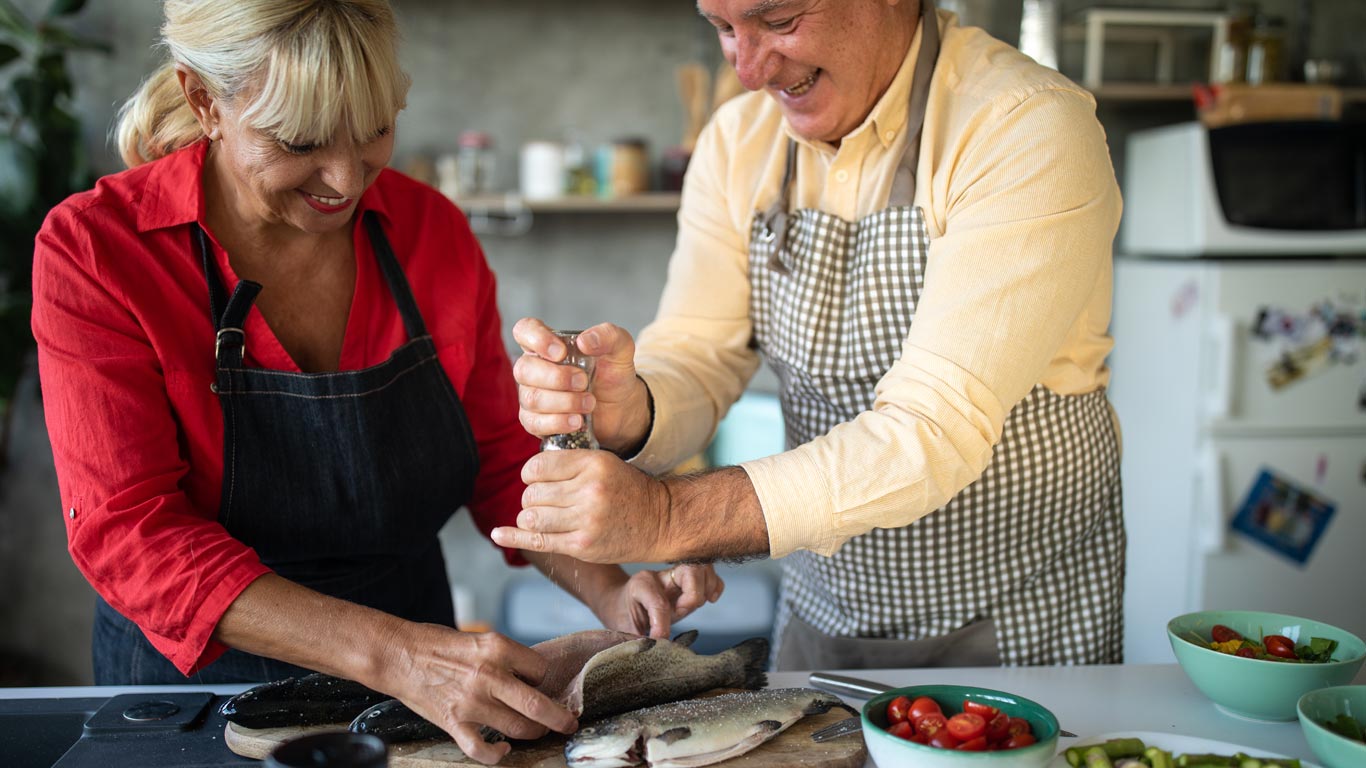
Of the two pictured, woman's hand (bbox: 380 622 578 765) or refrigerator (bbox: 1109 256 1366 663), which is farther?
refrigerator (bbox: 1109 256 1366 663)

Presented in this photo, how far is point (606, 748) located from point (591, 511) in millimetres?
237

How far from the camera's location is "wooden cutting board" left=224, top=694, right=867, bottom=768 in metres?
1.18

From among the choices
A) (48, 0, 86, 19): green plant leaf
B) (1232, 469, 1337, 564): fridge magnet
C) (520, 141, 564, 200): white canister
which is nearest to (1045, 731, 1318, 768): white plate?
(1232, 469, 1337, 564): fridge magnet

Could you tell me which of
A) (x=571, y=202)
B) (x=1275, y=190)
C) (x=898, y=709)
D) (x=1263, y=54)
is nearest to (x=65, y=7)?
(x=571, y=202)

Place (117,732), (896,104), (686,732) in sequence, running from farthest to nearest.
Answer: (896,104) → (117,732) → (686,732)

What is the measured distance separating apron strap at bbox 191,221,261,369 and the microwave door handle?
2.58 m

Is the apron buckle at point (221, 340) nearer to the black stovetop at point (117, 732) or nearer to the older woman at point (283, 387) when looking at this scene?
the older woman at point (283, 387)

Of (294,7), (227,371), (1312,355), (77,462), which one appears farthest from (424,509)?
(1312,355)

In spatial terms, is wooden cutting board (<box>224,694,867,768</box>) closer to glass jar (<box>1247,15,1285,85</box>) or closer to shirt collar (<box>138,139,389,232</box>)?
shirt collar (<box>138,139,389,232</box>)

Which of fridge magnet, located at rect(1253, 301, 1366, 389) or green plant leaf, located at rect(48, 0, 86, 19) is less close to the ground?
green plant leaf, located at rect(48, 0, 86, 19)

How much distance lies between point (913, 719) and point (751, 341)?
0.82 meters

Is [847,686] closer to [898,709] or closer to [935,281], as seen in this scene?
[898,709]

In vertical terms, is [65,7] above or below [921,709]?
above

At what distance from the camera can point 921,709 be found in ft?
3.71
